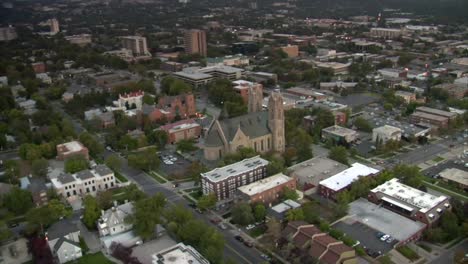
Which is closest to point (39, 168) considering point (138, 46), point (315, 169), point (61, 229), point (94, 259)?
point (61, 229)

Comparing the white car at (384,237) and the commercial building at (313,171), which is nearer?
the white car at (384,237)

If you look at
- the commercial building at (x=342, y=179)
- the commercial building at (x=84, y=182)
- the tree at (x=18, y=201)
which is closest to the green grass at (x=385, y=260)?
the commercial building at (x=342, y=179)

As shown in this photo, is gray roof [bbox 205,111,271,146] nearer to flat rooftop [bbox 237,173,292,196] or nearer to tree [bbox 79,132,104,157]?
flat rooftop [bbox 237,173,292,196]

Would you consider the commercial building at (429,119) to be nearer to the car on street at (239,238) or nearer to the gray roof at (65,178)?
the car on street at (239,238)

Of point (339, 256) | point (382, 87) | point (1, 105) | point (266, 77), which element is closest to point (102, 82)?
point (1, 105)

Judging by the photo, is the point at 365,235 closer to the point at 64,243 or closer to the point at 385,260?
the point at 385,260

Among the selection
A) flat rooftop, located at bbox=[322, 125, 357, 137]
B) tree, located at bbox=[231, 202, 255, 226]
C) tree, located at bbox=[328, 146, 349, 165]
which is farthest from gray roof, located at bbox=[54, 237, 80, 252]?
flat rooftop, located at bbox=[322, 125, 357, 137]

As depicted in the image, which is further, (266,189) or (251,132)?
(251,132)
